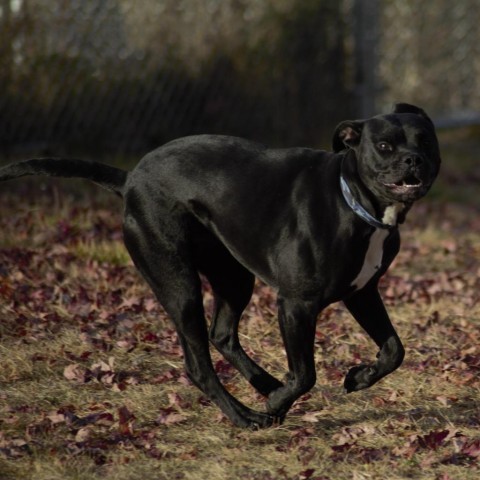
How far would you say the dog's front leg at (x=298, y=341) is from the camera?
172 inches

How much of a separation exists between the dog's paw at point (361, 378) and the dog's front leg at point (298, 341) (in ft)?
0.86

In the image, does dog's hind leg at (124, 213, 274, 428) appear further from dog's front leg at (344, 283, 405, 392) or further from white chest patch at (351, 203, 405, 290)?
white chest patch at (351, 203, 405, 290)

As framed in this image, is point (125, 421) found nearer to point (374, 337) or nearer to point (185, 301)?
point (185, 301)

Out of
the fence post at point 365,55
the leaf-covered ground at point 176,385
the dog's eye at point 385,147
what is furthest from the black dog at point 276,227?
the fence post at point 365,55

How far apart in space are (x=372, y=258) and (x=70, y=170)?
1353mm

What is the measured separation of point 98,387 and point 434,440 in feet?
5.06

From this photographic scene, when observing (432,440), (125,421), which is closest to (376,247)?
(432,440)

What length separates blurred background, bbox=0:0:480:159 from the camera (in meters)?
9.59

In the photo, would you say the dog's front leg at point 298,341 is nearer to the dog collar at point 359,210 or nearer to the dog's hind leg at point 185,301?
the dog's hind leg at point 185,301

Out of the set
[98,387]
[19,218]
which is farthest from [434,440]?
[19,218]

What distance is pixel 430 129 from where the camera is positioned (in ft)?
14.6

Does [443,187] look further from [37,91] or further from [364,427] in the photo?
[364,427]

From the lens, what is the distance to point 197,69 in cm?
1061

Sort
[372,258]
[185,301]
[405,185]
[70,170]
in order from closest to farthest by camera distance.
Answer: [405,185], [372,258], [185,301], [70,170]
